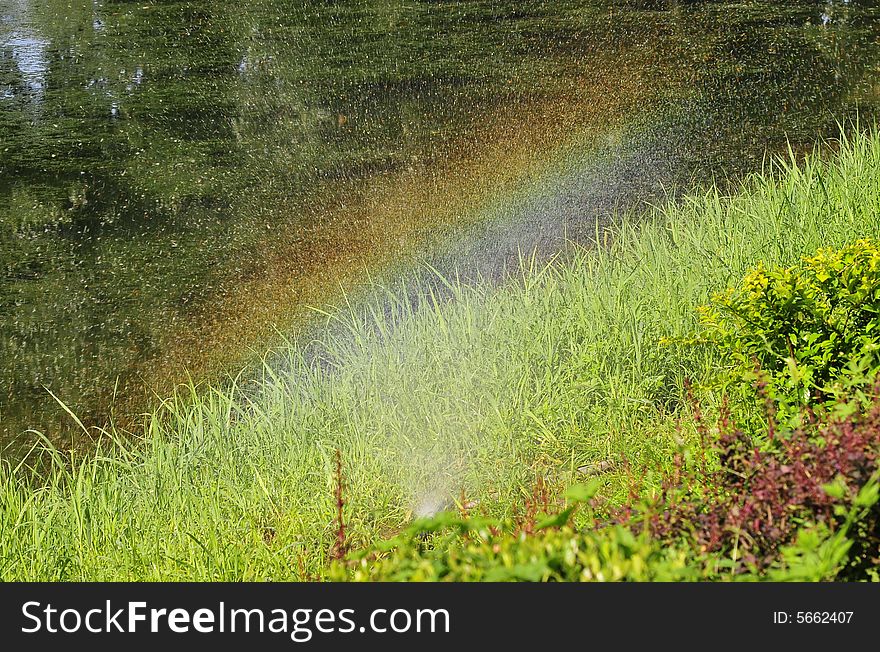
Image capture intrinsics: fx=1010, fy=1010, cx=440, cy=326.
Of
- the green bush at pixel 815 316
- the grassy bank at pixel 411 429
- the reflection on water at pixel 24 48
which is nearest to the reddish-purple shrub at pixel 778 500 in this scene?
the green bush at pixel 815 316

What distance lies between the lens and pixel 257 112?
7.23 m

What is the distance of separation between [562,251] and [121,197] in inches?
103

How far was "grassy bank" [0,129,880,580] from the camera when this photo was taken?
268 centimetres

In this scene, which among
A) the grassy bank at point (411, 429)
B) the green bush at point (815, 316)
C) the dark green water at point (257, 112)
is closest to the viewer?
the green bush at point (815, 316)

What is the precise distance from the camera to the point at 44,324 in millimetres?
4504

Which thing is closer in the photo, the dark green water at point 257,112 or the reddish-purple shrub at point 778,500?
the reddish-purple shrub at point 778,500

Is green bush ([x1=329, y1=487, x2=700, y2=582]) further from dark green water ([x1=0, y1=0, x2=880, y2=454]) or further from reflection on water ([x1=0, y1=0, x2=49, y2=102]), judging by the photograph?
reflection on water ([x1=0, y1=0, x2=49, y2=102])

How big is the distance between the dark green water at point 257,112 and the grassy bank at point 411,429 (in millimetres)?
952

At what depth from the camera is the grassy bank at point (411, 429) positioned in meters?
2.68

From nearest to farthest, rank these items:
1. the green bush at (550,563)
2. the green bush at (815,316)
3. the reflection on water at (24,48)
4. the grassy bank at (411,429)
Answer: the green bush at (550,563)
the green bush at (815,316)
the grassy bank at (411,429)
the reflection on water at (24,48)

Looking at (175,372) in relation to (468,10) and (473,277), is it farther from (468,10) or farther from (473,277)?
(468,10)

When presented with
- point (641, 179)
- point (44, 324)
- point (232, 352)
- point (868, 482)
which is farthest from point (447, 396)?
point (641, 179)

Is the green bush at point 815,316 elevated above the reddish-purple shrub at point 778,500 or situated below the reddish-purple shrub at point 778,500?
above

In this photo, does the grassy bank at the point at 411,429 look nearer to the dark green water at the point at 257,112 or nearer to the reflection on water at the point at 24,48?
the dark green water at the point at 257,112
